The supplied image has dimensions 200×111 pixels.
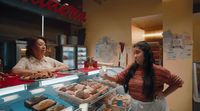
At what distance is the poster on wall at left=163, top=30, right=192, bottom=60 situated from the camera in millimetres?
4012

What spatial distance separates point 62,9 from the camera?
4691 mm

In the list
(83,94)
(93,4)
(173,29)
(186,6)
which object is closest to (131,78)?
(83,94)

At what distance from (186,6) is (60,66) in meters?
3.20

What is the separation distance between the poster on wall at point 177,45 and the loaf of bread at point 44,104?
335 centimetres

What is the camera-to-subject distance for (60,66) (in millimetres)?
2816

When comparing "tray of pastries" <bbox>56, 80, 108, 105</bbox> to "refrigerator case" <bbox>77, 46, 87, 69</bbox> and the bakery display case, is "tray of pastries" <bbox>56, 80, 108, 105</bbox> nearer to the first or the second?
the bakery display case

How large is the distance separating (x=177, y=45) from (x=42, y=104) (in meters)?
3.54

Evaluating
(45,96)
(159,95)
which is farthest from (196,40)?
(45,96)

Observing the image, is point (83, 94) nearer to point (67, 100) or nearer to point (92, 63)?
point (67, 100)

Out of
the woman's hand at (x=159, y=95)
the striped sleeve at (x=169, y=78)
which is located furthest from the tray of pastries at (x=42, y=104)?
the striped sleeve at (x=169, y=78)

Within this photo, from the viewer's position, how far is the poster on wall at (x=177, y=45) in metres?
4.01

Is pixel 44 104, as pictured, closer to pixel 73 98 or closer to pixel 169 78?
pixel 73 98

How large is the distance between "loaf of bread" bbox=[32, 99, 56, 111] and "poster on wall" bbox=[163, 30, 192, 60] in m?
3.35

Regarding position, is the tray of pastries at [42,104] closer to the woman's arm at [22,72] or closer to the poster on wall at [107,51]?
the woman's arm at [22,72]
